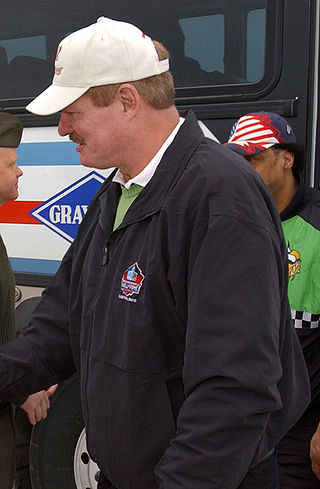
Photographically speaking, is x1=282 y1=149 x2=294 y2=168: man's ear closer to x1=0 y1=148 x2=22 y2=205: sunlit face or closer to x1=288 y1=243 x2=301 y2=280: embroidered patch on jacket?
x1=288 y1=243 x2=301 y2=280: embroidered patch on jacket

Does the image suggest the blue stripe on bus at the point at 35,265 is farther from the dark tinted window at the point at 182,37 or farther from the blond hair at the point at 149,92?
the blond hair at the point at 149,92

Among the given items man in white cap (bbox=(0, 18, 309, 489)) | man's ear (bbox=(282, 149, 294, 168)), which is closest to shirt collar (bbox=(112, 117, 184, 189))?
man in white cap (bbox=(0, 18, 309, 489))

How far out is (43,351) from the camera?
1.96 meters

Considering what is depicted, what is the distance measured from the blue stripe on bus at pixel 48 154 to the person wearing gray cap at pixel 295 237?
2.89 feet

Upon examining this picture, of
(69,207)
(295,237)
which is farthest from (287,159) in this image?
(69,207)

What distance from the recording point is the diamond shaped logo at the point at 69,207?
3059 millimetres

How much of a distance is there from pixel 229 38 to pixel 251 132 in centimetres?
57

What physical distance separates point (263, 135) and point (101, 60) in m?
1.06

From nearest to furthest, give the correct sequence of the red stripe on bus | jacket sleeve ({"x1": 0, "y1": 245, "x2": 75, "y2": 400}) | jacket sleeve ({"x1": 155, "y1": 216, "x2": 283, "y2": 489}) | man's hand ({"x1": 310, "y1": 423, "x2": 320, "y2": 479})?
jacket sleeve ({"x1": 155, "y1": 216, "x2": 283, "y2": 489}), jacket sleeve ({"x1": 0, "y1": 245, "x2": 75, "y2": 400}), man's hand ({"x1": 310, "y1": 423, "x2": 320, "y2": 479}), the red stripe on bus

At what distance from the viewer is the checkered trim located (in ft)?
7.48

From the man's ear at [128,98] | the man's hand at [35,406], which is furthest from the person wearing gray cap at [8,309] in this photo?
the man's ear at [128,98]

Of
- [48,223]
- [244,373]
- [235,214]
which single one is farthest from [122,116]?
[48,223]

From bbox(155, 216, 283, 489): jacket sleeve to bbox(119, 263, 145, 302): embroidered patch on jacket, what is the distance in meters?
0.15

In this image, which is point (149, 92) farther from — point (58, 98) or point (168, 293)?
point (168, 293)
